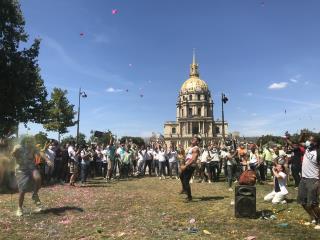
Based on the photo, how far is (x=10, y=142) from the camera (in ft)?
49.1

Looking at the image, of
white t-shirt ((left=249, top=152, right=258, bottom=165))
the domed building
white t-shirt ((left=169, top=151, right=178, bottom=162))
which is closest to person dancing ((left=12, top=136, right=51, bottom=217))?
white t-shirt ((left=249, top=152, right=258, bottom=165))

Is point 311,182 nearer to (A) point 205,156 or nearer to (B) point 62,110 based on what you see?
(A) point 205,156

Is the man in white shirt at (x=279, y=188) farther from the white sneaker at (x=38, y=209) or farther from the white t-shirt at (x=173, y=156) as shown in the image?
the white t-shirt at (x=173, y=156)

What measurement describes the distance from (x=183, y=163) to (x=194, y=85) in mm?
160767

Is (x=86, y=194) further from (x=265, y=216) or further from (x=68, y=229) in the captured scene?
(x=265, y=216)

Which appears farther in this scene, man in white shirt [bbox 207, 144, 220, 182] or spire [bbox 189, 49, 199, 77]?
spire [bbox 189, 49, 199, 77]

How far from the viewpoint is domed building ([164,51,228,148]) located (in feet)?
561

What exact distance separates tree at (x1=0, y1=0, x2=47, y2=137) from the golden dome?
14326 cm

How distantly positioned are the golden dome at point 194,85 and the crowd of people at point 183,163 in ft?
480

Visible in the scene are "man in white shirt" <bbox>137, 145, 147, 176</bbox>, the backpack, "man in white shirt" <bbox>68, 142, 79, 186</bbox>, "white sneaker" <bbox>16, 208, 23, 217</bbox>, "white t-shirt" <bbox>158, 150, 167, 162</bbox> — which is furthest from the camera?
"man in white shirt" <bbox>137, 145, 147, 176</bbox>

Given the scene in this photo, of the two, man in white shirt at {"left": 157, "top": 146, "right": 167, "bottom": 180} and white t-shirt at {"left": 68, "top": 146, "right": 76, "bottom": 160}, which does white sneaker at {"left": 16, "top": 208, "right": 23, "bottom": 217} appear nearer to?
white t-shirt at {"left": 68, "top": 146, "right": 76, "bottom": 160}

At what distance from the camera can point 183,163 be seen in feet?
49.5

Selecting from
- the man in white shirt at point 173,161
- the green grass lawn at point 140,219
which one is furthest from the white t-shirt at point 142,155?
the green grass lawn at point 140,219

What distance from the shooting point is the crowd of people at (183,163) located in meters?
10.1
